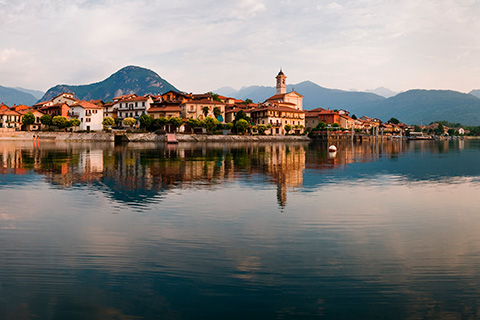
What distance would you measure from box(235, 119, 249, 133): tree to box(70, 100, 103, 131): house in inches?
1731

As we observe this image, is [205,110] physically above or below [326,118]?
above

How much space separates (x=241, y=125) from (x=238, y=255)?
120m

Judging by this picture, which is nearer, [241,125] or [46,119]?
[46,119]

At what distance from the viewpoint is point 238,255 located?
10781mm

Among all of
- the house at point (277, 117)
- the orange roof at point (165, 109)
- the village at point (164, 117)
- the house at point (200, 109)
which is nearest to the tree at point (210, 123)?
the village at point (164, 117)

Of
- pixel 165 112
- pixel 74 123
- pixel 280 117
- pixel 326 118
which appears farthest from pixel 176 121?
pixel 326 118

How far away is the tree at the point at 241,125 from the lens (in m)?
130

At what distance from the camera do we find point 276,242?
12.1 m

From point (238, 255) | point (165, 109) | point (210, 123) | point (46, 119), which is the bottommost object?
point (238, 255)

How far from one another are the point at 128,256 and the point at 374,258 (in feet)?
22.2

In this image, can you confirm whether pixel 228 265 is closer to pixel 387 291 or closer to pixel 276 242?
pixel 276 242

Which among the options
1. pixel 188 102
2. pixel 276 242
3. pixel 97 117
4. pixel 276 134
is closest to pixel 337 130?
pixel 276 134

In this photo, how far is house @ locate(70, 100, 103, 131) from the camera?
395 ft

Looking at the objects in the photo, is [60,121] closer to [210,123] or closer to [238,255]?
[210,123]
